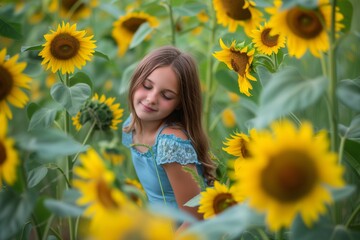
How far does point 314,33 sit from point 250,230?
35cm

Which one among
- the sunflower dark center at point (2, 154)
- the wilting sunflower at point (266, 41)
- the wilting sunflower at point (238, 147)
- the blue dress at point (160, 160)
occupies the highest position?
the wilting sunflower at point (266, 41)

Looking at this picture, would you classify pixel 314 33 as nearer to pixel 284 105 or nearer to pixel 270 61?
pixel 284 105

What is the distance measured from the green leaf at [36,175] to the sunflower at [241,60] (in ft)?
1.27

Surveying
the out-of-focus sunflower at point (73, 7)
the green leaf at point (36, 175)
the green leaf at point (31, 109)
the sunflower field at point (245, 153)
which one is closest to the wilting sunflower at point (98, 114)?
the sunflower field at point (245, 153)

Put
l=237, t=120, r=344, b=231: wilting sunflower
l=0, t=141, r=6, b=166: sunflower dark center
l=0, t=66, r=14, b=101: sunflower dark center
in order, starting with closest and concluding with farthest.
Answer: l=237, t=120, r=344, b=231: wilting sunflower → l=0, t=141, r=6, b=166: sunflower dark center → l=0, t=66, r=14, b=101: sunflower dark center

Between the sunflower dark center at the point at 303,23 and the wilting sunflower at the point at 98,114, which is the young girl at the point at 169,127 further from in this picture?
the sunflower dark center at the point at 303,23

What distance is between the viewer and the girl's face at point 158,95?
1141 mm

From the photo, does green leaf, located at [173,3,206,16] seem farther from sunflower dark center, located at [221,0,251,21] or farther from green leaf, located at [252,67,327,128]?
green leaf, located at [252,67,327,128]

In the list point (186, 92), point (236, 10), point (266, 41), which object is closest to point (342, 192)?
point (266, 41)

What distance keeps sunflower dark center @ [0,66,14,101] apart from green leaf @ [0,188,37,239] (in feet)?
0.46

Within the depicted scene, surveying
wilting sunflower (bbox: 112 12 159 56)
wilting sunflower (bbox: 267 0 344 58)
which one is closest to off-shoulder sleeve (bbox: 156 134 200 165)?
wilting sunflower (bbox: 267 0 344 58)

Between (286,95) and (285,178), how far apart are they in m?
0.12

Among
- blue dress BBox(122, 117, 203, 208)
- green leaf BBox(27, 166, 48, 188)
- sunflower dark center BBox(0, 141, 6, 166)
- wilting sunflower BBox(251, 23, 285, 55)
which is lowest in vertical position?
blue dress BBox(122, 117, 203, 208)

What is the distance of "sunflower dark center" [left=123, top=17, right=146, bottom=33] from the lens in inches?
67.8
